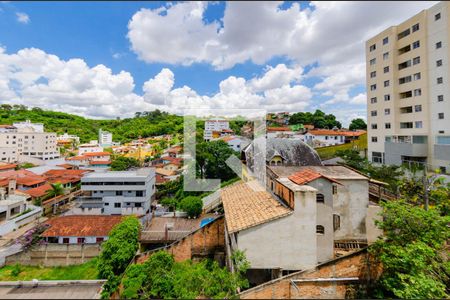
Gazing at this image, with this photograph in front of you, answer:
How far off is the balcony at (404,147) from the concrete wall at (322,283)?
17.2m

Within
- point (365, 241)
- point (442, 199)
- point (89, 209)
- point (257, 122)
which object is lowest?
point (89, 209)

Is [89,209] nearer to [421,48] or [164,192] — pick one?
[164,192]

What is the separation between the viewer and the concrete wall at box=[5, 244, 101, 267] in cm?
1539

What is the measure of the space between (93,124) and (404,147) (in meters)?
105

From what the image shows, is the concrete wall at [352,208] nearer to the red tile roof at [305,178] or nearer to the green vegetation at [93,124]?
the red tile roof at [305,178]

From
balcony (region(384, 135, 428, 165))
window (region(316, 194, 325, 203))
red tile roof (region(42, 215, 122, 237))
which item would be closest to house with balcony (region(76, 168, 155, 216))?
red tile roof (region(42, 215, 122, 237))

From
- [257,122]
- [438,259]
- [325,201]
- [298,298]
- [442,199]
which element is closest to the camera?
[298,298]

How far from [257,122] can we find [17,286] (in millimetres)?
15333

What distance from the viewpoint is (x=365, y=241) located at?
9.27 meters

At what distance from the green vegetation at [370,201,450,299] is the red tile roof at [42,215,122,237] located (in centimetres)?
1718

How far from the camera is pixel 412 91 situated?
819 inches

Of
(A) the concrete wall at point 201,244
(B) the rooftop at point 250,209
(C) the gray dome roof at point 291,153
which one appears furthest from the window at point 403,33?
(A) the concrete wall at point 201,244

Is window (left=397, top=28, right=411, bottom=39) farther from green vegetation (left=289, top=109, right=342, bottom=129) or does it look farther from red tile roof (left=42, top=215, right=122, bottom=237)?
green vegetation (left=289, top=109, right=342, bottom=129)

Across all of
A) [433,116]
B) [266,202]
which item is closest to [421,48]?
[433,116]
